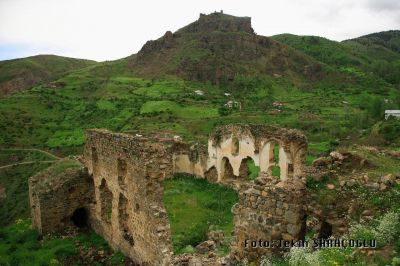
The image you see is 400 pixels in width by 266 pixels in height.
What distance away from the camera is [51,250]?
15.9 metres

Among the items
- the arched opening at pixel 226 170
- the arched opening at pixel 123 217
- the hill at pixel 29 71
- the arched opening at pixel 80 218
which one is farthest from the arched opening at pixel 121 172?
the hill at pixel 29 71

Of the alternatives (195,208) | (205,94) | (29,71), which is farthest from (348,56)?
(195,208)

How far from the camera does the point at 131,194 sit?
1405 centimetres

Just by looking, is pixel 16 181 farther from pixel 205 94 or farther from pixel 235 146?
pixel 205 94

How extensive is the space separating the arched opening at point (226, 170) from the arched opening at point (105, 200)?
10410 mm

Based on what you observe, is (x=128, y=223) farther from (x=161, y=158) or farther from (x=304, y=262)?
(x=304, y=262)

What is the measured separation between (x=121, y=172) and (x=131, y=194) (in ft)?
4.55

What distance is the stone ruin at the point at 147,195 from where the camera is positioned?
8.45 m

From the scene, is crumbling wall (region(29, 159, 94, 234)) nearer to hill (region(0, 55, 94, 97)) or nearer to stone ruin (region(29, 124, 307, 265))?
stone ruin (region(29, 124, 307, 265))

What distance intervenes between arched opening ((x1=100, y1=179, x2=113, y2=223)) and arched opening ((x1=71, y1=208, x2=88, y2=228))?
2.35 m

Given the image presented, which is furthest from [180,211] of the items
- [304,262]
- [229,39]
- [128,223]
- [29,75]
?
[29,75]

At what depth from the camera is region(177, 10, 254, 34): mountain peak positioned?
14512cm

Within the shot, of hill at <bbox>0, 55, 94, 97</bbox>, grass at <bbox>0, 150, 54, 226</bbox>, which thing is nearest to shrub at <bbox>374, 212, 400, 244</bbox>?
grass at <bbox>0, 150, 54, 226</bbox>

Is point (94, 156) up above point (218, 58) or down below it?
below
